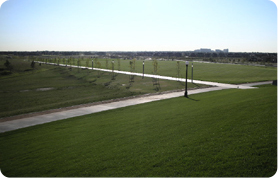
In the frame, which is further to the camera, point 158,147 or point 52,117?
point 52,117

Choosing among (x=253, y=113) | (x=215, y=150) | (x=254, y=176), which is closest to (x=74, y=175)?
(x=215, y=150)

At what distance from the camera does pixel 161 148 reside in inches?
331

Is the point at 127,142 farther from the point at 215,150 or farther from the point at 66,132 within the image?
the point at 66,132

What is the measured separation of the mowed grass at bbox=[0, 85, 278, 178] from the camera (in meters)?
6.64

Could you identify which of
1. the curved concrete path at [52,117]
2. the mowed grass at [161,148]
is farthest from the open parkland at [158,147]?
the curved concrete path at [52,117]

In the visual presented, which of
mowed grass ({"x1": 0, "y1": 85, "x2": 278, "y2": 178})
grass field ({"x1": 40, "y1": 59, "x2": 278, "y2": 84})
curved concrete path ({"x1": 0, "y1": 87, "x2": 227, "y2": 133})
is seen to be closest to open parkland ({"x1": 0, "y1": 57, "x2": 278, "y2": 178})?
mowed grass ({"x1": 0, "y1": 85, "x2": 278, "y2": 178})

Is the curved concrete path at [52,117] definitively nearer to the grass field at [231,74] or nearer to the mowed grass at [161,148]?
the mowed grass at [161,148]

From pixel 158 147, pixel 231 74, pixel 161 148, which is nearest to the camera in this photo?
pixel 161 148

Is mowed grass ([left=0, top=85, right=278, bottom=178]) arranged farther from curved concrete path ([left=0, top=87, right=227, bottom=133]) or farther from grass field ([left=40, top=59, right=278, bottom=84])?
grass field ([left=40, top=59, right=278, bottom=84])

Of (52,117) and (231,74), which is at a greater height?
(231,74)

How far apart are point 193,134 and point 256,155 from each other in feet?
9.58

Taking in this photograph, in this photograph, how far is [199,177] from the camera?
616 cm

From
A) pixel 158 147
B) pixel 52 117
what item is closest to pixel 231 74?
pixel 52 117

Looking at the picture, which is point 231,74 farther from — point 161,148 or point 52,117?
point 161,148
